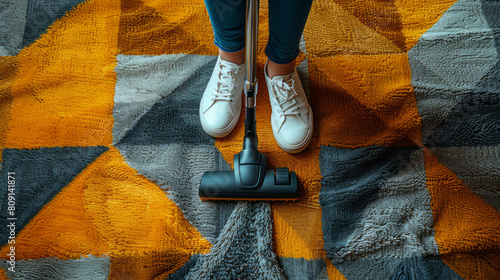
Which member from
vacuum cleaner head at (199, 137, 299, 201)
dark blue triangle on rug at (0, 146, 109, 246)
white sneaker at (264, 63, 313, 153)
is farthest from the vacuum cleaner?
dark blue triangle on rug at (0, 146, 109, 246)

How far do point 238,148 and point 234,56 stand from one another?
233 millimetres

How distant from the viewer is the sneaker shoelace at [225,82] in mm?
884

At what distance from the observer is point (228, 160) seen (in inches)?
34.4

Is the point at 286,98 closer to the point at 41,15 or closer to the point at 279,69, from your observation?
the point at 279,69

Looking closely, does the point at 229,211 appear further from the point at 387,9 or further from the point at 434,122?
the point at 387,9

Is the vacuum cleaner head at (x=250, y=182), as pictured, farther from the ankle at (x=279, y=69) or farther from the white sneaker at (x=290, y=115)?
the ankle at (x=279, y=69)

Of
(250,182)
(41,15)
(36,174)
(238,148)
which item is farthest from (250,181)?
(41,15)

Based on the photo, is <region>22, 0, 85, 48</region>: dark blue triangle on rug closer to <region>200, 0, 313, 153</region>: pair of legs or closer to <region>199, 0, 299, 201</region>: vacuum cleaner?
<region>200, 0, 313, 153</region>: pair of legs

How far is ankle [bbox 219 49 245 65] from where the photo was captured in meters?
0.86

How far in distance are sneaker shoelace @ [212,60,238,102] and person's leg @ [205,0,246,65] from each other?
20 millimetres

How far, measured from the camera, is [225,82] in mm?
891

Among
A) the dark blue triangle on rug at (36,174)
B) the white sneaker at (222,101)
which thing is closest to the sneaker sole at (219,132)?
the white sneaker at (222,101)

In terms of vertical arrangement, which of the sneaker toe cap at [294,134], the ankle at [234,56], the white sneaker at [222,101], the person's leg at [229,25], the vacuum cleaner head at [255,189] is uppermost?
the ankle at [234,56]

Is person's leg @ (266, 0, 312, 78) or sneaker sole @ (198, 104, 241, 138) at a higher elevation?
person's leg @ (266, 0, 312, 78)
